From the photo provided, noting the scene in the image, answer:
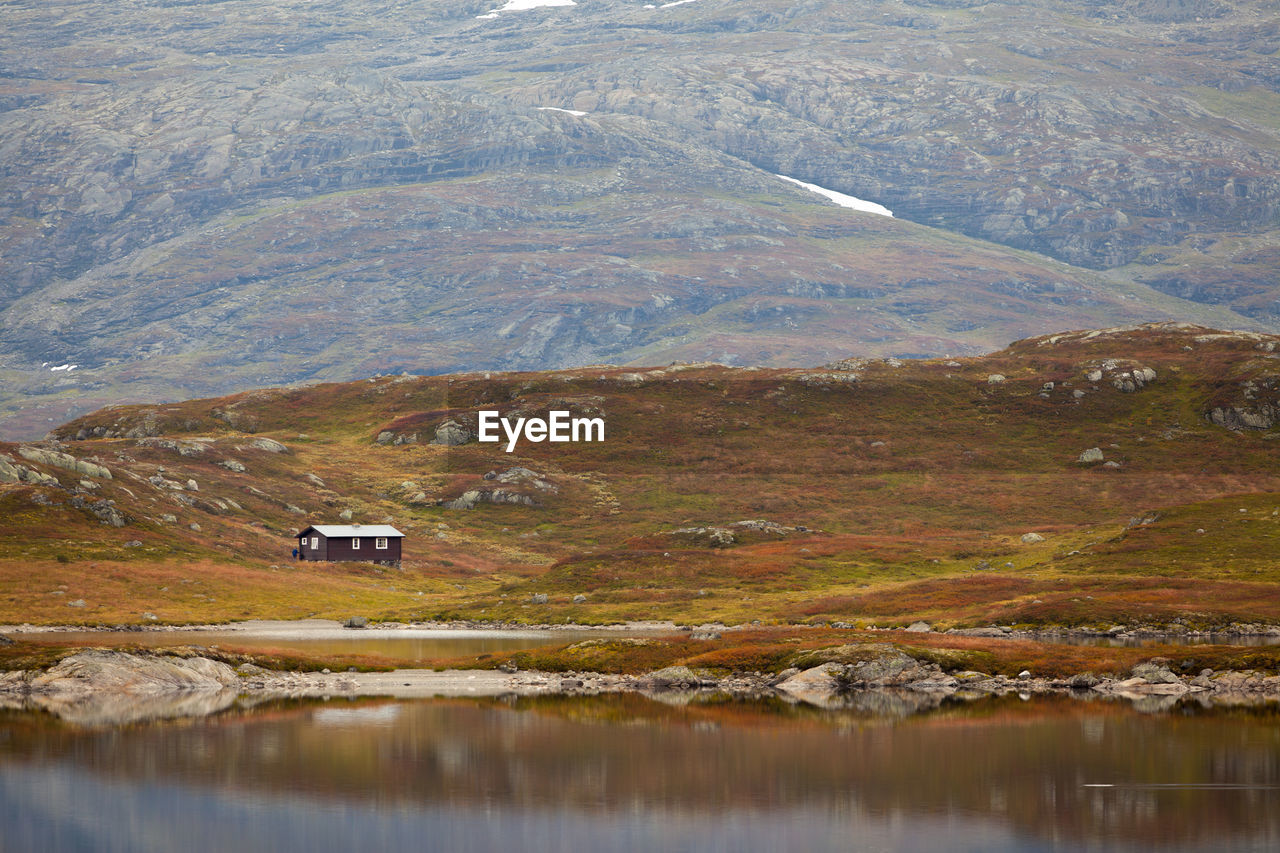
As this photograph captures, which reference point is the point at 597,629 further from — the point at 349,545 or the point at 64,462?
the point at 64,462

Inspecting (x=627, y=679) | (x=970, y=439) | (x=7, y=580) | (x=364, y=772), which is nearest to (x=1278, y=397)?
(x=970, y=439)

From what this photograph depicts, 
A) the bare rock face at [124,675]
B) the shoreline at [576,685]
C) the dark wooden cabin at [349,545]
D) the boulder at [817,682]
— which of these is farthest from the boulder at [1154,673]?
the dark wooden cabin at [349,545]

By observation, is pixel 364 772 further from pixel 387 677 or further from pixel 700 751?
pixel 387 677

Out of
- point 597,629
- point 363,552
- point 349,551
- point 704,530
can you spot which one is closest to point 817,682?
point 597,629

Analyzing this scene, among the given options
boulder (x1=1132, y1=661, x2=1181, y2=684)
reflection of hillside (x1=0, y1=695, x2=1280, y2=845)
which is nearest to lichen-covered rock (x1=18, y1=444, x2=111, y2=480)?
reflection of hillside (x1=0, y1=695, x2=1280, y2=845)

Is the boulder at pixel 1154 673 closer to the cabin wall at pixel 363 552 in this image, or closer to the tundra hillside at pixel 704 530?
the tundra hillside at pixel 704 530
